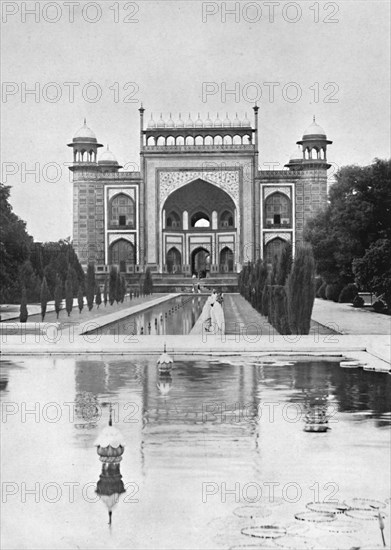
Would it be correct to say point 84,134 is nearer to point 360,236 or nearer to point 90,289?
point 90,289

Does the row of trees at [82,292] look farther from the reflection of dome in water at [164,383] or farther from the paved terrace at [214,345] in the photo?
the reflection of dome in water at [164,383]

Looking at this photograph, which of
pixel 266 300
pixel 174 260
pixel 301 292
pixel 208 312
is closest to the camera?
pixel 301 292

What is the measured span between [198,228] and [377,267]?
28.0 metres

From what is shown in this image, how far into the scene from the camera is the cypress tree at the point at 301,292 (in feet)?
45.7

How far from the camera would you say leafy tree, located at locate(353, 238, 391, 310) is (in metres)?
18.7

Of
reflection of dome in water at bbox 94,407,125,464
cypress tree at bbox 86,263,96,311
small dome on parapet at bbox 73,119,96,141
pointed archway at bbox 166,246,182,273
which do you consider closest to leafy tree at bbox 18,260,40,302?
cypress tree at bbox 86,263,96,311

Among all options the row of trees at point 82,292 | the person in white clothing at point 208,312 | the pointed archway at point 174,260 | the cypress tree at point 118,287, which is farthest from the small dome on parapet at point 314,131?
the person in white clothing at point 208,312

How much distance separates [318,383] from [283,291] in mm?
6648

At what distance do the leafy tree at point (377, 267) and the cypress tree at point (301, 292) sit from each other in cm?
483

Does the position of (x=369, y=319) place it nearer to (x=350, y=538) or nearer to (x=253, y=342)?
(x=253, y=342)

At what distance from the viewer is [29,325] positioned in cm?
1522

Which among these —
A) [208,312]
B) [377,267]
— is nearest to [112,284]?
[377,267]

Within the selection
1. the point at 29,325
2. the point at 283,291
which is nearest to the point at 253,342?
the point at 283,291

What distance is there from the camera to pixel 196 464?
16.9 ft
